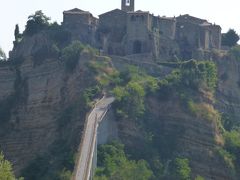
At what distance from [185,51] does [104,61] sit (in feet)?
36.1

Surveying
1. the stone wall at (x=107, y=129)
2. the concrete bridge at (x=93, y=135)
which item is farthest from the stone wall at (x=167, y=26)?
the stone wall at (x=107, y=129)

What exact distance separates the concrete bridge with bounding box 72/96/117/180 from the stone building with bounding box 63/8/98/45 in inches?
538

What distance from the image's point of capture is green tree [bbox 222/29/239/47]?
112 metres

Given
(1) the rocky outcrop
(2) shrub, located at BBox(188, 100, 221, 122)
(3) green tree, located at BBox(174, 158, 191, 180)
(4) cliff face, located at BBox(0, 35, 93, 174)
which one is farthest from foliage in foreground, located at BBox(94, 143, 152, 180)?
(2) shrub, located at BBox(188, 100, 221, 122)

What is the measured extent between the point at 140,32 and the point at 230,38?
12.7m

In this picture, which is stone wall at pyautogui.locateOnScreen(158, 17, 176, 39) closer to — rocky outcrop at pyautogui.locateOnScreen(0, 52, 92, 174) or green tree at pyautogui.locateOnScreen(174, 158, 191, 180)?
rocky outcrop at pyautogui.locateOnScreen(0, 52, 92, 174)

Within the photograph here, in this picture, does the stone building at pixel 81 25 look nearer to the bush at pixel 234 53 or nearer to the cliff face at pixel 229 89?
the cliff face at pixel 229 89

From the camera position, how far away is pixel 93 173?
78250 millimetres

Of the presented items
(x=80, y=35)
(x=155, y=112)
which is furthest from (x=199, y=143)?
(x=80, y=35)

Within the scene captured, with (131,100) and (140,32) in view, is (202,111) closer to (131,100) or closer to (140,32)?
(131,100)

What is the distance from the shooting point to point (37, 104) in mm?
100938

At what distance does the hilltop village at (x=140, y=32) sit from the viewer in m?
103

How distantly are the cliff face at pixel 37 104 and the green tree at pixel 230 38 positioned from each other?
18.9m

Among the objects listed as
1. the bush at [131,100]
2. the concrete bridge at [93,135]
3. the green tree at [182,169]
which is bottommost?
the green tree at [182,169]
